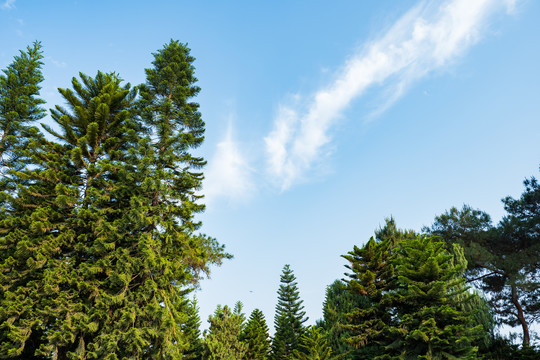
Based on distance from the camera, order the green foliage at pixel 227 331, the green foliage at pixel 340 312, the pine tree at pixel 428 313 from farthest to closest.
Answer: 1. the green foliage at pixel 227 331
2. the green foliage at pixel 340 312
3. the pine tree at pixel 428 313

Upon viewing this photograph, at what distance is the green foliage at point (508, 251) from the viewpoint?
21.2m

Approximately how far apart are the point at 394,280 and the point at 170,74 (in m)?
16.6

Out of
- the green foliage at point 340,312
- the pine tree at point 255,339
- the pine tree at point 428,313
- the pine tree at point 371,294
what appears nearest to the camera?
the pine tree at point 428,313

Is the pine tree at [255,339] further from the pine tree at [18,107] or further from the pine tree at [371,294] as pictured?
the pine tree at [18,107]

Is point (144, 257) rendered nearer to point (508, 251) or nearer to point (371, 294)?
point (371, 294)

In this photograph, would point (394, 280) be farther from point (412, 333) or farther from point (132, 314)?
point (132, 314)

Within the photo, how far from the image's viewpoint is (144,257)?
14.2 metres

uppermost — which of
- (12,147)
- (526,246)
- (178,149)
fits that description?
(12,147)

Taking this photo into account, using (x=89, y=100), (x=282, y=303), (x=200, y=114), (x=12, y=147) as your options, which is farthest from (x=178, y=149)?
(x=282, y=303)

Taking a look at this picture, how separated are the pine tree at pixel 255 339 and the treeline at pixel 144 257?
2505 mm

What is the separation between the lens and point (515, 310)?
2384cm

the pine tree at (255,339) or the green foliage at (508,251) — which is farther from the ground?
the green foliage at (508,251)

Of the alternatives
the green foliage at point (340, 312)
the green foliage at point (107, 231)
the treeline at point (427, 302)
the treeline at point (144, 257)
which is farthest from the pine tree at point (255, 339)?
the green foliage at point (107, 231)

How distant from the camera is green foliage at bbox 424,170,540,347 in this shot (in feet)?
69.7
